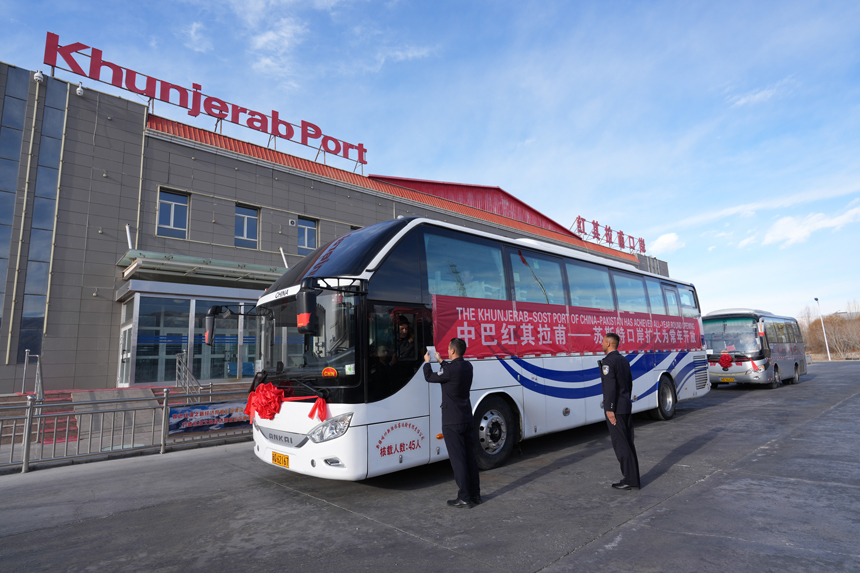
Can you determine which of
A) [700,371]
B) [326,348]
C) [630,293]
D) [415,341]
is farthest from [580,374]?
[700,371]

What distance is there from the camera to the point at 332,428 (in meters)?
5.31

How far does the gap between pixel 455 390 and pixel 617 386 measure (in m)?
2.07

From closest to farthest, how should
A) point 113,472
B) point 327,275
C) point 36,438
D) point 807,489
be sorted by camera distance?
point 807,489 → point 327,275 → point 113,472 → point 36,438

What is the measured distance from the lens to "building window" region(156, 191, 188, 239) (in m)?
18.0

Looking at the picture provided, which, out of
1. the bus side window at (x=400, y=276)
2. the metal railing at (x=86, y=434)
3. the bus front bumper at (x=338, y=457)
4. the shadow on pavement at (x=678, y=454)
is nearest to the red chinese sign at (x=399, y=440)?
the bus front bumper at (x=338, y=457)

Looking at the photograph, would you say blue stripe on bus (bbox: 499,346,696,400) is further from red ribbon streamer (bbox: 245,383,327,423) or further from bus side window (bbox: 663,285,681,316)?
red ribbon streamer (bbox: 245,383,327,423)

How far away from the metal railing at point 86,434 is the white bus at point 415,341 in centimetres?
458

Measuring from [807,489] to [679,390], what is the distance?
6.95m

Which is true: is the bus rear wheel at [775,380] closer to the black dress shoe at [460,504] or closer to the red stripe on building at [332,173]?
the red stripe on building at [332,173]

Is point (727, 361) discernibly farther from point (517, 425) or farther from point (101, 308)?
point (101, 308)

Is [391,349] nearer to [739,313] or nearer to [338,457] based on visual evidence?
[338,457]

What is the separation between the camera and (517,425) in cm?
736

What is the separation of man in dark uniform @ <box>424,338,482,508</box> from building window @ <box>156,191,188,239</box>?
1665 cm

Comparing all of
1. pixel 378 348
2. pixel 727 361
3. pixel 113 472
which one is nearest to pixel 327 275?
pixel 378 348
